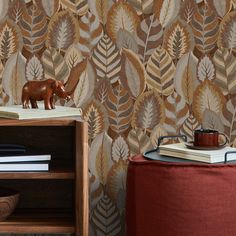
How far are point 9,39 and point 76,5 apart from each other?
12.3 inches

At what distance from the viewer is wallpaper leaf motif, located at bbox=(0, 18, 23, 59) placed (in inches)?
86.7

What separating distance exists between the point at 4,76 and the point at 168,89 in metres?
0.69

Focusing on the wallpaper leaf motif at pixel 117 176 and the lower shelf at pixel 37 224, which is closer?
the lower shelf at pixel 37 224

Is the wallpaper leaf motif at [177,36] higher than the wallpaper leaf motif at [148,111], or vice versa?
the wallpaper leaf motif at [177,36]

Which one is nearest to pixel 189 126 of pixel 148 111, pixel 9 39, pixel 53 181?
pixel 148 111

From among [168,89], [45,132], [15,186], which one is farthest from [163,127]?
[15,186]

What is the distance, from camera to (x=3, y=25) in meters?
2.20

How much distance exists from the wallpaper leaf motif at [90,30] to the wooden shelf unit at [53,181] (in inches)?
14.6

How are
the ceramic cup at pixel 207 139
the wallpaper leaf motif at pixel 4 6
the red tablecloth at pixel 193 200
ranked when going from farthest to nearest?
the wallpaper leaf motif at pixel 4 6
the ceramic cup at pixel 207 139
the red tablecloth at pixel 193 200

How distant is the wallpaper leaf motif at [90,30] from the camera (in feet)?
7.23

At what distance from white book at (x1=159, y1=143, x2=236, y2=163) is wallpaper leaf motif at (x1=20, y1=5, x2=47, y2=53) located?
2.28 feet

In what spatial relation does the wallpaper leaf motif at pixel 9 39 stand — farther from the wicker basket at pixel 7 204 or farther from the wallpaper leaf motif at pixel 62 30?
the wicker basket at pixel 7 204

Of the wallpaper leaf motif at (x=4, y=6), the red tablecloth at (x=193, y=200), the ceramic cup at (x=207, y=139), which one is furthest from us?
the wallpaper leaf motif at (x=4, y=6)

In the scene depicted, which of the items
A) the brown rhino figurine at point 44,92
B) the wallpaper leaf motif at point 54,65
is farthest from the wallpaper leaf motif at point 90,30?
the brown rhino figurine at point 44,92
